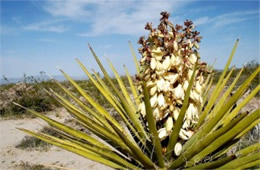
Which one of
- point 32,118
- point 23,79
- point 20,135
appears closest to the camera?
point 20,135

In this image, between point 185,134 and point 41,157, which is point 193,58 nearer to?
point 185,134

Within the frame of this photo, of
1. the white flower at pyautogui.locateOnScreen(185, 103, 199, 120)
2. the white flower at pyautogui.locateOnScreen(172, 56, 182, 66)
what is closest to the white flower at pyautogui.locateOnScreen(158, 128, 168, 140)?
the white flower at pyautogui.locateOnScreen(185, 103, 199, 120)

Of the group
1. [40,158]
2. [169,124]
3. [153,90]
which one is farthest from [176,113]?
[40,158]

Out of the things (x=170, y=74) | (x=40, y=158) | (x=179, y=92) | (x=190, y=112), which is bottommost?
(x=40, y=158)

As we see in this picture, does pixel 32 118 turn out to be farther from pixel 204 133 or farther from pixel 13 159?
pixel 204 133

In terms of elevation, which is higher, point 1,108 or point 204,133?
point 1,108

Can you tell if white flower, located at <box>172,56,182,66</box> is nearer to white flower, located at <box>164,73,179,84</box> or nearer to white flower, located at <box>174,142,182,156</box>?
white flower, located at <box>164,73,179,84</box>

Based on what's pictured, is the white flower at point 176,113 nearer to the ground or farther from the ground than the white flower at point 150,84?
nearer to the ground

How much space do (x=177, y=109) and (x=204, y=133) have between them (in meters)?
0.19

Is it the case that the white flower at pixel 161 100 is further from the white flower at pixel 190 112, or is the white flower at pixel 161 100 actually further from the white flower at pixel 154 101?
the white flower at pixel 190 112

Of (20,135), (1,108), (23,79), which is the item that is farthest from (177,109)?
(23,79)

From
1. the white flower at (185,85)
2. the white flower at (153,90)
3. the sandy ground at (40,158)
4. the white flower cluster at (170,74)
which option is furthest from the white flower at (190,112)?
the sandy ground at (40,158)

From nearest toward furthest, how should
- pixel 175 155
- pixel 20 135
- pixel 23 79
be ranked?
pixel 175 155
pixel 20 135
pixel 23 79

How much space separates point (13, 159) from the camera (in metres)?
4.02
